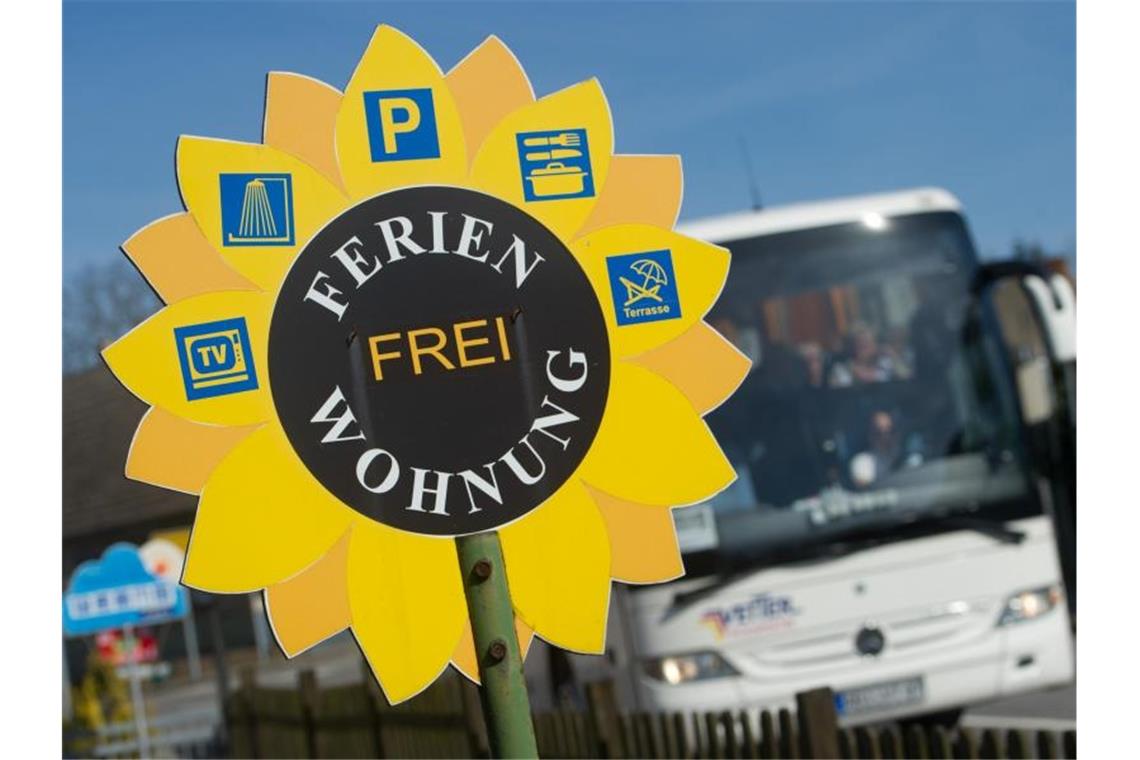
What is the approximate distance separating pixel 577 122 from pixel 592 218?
161 millimetres

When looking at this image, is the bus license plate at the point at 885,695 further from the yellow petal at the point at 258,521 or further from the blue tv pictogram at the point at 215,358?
the blue tv pictogram at the point at 215,358

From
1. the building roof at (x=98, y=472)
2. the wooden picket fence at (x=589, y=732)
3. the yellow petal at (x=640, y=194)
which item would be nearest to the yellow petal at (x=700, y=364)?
the yellow petal at (x=640, y=194)

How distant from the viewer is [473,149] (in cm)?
281

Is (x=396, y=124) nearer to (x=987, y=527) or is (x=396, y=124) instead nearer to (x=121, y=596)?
(x=987, y=527)

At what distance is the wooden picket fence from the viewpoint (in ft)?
19.0

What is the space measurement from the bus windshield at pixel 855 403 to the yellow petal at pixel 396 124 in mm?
5246

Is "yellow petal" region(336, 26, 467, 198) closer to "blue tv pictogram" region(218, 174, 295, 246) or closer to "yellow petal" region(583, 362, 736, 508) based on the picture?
"blue tv pictogram" region(218, 174, 295, 246)

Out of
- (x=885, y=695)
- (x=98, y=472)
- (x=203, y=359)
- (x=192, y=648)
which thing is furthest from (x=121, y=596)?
(x=203, y=359)

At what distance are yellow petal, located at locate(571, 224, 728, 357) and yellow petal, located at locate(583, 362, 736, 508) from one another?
7cm

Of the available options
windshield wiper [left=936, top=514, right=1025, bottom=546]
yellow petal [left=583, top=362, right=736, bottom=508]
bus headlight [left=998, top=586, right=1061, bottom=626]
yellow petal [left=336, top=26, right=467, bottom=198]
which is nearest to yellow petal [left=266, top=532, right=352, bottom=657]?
yellow petal [left=583, top=362, right=736, bottom=508]

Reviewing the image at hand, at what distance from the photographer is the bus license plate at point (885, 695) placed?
26.8 feet

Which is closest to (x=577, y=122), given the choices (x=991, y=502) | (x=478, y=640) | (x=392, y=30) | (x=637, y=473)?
(x=392, y=30)
